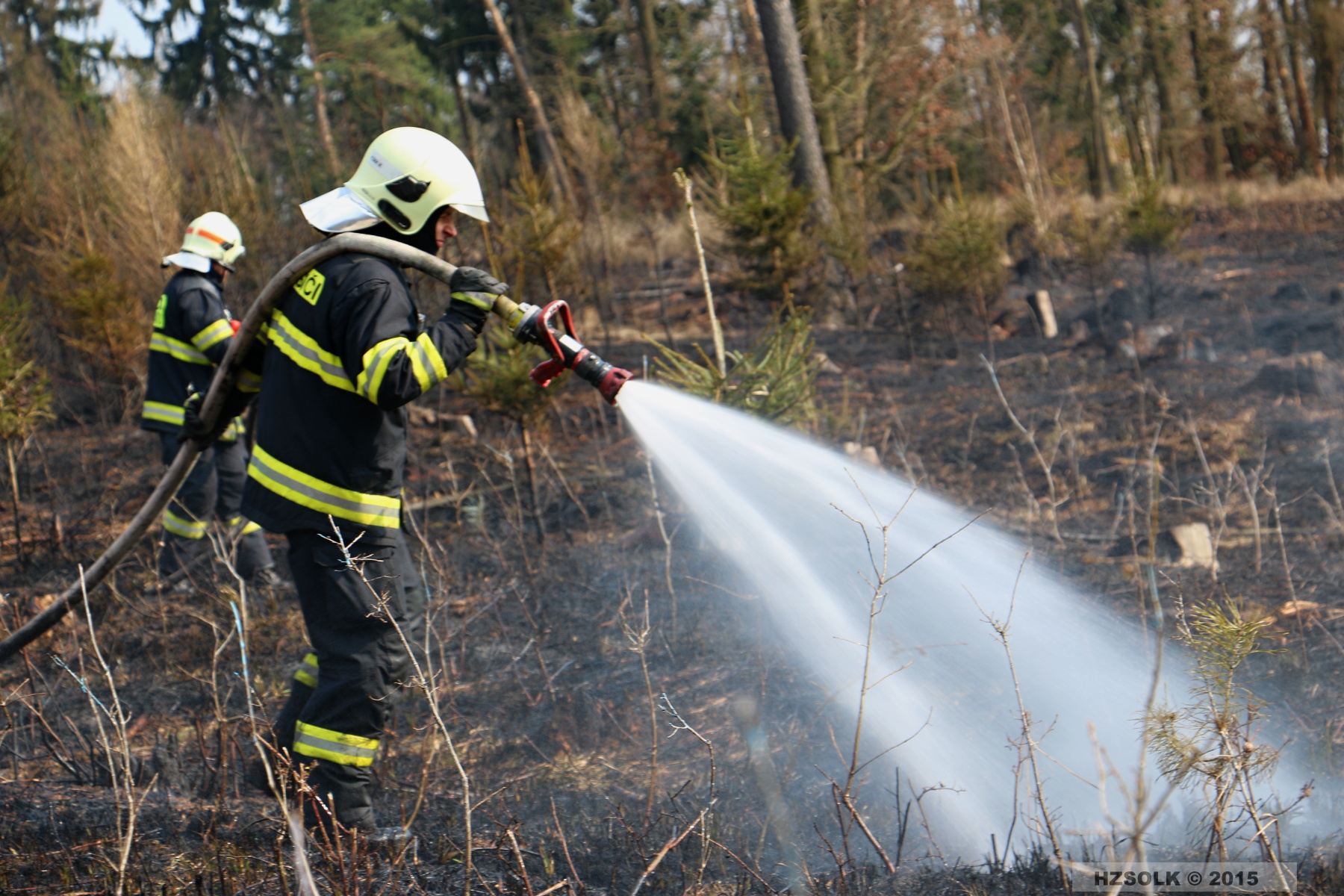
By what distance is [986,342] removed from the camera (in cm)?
1001

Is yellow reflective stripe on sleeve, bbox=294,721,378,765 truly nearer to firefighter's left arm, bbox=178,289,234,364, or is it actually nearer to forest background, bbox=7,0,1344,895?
forest background, bbox=7,0,1344,895

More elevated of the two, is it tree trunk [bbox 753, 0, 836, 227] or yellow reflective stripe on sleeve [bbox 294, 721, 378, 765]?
tree trunk [bbox 753, 0, 836, 227]

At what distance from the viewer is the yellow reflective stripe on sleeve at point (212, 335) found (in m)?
4.73

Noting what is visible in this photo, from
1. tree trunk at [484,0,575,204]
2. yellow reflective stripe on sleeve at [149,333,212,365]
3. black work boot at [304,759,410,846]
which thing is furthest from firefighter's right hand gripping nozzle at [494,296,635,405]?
tree trunk at [484,0,575,204]

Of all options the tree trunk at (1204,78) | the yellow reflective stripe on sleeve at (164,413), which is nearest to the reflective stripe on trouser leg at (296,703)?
the yellow reflective stripe on sleeve at (164,413)

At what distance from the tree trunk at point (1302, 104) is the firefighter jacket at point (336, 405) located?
24005 mm

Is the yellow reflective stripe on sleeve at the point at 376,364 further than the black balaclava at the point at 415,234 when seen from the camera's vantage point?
No

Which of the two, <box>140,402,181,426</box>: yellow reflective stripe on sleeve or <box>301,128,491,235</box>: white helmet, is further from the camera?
<box>140,402,181,426</box>: yellow reflective stripe on sleeve

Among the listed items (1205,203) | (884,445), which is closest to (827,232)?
(884,445)

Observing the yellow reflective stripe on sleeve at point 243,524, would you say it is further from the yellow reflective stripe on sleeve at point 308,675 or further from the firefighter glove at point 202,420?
the yellow reflective stripe on sleeve at point 308,675

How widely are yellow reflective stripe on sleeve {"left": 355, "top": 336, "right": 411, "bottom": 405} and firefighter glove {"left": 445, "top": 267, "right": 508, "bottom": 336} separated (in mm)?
250

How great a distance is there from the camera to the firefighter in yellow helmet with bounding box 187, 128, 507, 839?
269cm

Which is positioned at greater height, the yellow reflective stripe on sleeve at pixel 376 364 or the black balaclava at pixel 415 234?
the black balaclava at pixel 415 234

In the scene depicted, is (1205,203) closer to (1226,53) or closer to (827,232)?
(1226,53)
